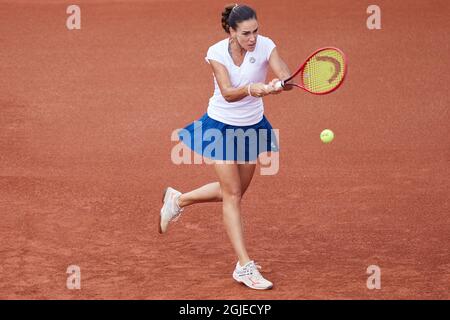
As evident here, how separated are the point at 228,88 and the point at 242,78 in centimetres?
15

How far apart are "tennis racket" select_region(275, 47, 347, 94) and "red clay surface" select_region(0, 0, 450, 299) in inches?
50.4

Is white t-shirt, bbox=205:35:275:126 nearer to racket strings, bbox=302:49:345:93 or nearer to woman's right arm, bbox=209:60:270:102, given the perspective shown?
woman's right arm, bbox=209:60:270:102

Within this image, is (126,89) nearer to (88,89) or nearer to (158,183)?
(88,89)

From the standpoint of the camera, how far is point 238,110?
21.1ft

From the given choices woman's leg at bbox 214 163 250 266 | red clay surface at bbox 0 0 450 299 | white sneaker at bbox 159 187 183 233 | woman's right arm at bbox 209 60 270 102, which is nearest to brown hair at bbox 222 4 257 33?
woman's right arm at bbox 209 60 270 102

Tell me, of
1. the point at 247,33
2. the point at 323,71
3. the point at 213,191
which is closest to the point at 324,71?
the point at 323,71

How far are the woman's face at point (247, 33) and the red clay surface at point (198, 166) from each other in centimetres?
156

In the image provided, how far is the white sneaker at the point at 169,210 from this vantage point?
23.9ft

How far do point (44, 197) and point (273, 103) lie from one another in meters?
3.59

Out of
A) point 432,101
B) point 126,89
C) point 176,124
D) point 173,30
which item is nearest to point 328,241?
point 176,124

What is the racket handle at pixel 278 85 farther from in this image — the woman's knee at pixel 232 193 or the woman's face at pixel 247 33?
the woman's knee at pixel 232 193

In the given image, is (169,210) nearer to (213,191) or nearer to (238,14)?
(213,191)

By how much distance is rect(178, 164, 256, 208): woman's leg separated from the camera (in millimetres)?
6598

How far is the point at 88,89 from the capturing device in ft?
38.9
